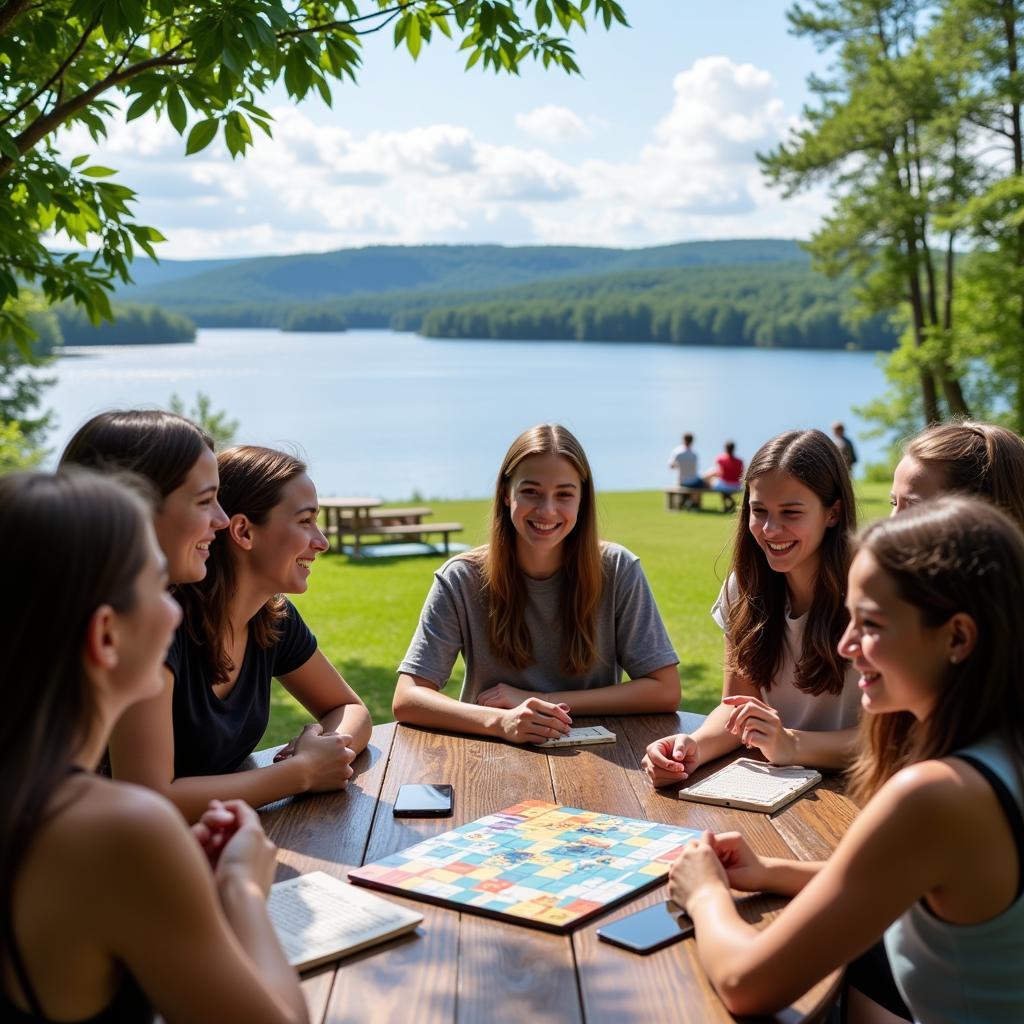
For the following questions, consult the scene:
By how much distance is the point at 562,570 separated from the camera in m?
3.95

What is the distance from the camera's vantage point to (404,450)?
56469mm

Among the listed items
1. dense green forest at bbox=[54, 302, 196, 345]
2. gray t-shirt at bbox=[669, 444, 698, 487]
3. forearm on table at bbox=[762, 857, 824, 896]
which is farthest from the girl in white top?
dense green forest at bbox=[54, 302, 196, 345]

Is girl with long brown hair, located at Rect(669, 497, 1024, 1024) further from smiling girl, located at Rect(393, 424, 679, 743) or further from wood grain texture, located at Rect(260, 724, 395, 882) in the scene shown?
smiling girl, located at Rect(393, 424, 679, 743)

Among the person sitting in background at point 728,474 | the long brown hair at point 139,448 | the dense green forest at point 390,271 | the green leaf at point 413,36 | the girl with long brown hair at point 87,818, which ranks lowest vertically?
the person sitting in background at point 728,474

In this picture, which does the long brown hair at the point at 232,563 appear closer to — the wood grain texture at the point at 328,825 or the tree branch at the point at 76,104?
the wood grain texture at the point at 328,825

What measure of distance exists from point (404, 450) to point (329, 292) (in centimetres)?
10169

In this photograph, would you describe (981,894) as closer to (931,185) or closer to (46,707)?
(46,707)

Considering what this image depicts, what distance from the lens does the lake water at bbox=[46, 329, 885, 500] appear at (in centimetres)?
4806

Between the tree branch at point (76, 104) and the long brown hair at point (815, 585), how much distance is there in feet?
7.95

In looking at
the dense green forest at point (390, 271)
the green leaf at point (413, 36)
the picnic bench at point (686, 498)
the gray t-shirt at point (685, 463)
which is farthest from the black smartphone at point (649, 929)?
the dense green forest at point (390, 271)

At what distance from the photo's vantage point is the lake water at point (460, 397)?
48.1 metres

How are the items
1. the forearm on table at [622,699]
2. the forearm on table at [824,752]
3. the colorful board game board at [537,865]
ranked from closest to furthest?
1. the colorful board game board at [537,865]
2. the forearm on table at [824,752]
3. the forearm on table at [622,699]

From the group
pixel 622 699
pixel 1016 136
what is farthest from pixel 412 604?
Result: pixel 1016 136

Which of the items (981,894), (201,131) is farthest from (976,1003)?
(201,131)
